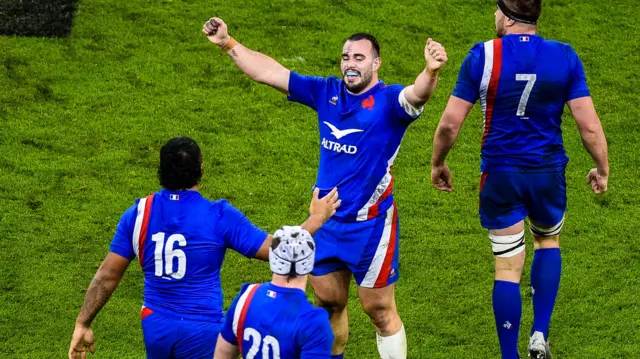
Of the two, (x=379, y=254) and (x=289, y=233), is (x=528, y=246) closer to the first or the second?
(x=379, y=254)

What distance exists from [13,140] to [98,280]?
6.04 meters

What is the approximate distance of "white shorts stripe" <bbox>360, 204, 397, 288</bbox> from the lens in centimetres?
768

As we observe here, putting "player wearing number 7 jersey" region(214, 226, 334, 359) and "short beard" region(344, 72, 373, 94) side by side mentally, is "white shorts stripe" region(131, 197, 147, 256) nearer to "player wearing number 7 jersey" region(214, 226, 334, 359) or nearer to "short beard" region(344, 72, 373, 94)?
"player wearing number 7 jersey" region(214, 226, 334, 359)

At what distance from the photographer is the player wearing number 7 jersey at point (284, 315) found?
580 cm

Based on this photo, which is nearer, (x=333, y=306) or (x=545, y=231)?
(x=545, y=231)

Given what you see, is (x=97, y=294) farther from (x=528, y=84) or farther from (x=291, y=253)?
(x=528, y=84)

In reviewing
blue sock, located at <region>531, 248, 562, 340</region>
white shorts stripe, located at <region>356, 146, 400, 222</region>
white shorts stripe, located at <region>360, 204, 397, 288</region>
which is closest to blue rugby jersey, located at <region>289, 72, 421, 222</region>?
white shorts stripe, located at <region>356, 146, 400, 222</region>

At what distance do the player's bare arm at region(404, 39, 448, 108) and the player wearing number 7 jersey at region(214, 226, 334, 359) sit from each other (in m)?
1.66

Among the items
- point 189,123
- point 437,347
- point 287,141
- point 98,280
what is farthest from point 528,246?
point 98,280

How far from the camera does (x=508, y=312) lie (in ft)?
24.5

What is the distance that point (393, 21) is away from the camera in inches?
571

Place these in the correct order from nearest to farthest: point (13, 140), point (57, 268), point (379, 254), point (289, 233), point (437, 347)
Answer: point (289, 233) → point (379, 254) → point (437, 347) → point (57, 268) → point (13, 140)

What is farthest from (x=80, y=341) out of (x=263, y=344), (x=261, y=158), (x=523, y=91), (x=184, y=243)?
(x=261, y=158)

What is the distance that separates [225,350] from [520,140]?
2513mm
